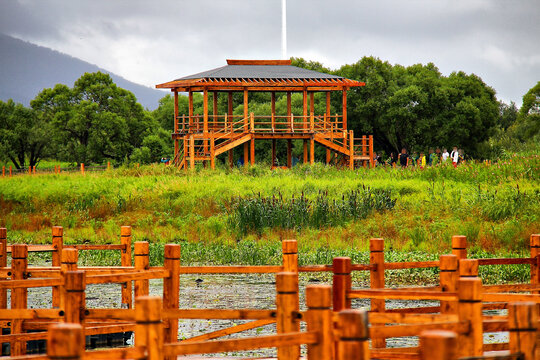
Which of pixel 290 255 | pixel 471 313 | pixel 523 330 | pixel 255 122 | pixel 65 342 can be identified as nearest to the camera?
pixel 65 342

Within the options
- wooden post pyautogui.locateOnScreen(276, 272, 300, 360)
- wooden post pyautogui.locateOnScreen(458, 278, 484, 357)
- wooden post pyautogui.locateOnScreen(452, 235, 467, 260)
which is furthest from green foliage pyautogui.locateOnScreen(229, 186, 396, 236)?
wooden post pyautogui.locateOnScreen(458, 278, 484, 357)

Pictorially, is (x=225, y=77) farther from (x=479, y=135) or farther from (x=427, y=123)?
(x=479, y=135)

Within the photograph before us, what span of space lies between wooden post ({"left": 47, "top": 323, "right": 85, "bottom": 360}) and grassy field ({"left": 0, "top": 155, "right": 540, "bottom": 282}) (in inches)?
523

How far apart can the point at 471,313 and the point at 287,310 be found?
115cm

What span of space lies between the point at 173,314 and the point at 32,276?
8.95 ft

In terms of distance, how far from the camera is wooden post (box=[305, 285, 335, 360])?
473 cm

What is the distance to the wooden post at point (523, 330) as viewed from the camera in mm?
4578

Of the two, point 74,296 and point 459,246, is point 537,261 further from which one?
point 74,296

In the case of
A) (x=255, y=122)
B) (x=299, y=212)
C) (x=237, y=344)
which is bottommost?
(x=237, y=344)

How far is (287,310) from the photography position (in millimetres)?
5234

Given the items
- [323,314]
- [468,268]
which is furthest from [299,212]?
[323,314]

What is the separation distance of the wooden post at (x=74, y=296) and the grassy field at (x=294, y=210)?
1125 cm

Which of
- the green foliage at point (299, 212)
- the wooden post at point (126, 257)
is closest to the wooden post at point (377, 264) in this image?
the wooden post at point (126, 257)

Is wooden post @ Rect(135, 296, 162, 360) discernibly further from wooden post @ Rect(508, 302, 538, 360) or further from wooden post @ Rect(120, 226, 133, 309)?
wooden post @ Rect(120, 226, 133, 309)
